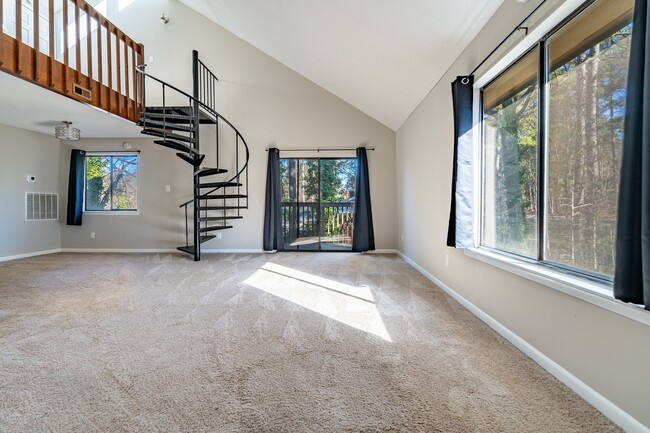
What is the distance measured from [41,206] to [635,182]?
798 cm

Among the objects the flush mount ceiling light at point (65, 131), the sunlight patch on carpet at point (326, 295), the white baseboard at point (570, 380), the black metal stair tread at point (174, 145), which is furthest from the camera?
the flush mount ceiling light at point (65, 131)

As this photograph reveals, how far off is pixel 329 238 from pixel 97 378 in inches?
176

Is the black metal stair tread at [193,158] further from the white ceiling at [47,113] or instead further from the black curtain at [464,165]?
Result: the black curtain at [464,165]

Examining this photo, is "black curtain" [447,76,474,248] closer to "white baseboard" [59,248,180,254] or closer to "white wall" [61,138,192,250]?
"white wall" [61,138,192,250]

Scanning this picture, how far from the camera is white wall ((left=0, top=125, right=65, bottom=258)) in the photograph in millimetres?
4918

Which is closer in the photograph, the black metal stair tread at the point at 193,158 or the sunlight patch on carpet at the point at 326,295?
the sunlight patch on carpet at the point at 326,295

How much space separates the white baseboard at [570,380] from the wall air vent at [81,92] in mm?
4905

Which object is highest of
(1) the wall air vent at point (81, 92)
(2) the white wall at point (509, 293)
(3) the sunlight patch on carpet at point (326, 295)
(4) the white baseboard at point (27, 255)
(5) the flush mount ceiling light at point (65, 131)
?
(1) the wall air vent at point (81, 92)

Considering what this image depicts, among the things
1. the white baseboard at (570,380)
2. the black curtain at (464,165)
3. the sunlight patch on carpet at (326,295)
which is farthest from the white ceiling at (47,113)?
the white baseboard at (570,380)

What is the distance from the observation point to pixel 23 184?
5.18 m

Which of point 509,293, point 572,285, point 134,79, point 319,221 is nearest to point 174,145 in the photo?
point 134,79

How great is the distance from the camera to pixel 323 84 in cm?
536

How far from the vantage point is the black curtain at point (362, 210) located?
17.9 feet

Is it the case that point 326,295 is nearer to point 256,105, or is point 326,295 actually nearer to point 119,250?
point 256,105
